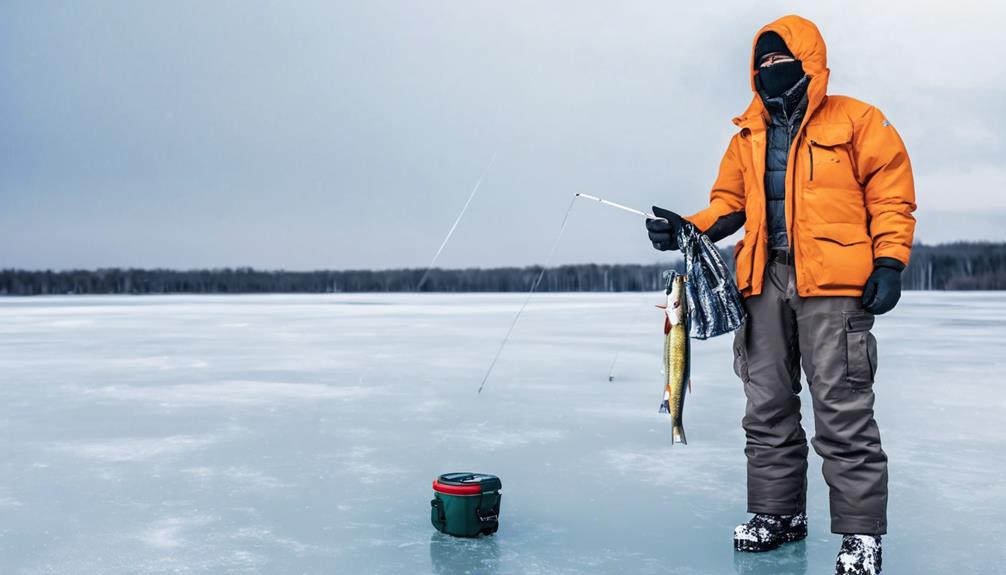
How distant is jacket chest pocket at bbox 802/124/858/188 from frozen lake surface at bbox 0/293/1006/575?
54.9 inches

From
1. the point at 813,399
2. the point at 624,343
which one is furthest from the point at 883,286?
the point at 624,343

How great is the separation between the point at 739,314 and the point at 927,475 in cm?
190

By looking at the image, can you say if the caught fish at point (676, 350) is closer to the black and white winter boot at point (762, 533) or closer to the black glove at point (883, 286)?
the black and white winter boot at point (762, 533)

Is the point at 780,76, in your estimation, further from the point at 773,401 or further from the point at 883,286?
the point at 773,401

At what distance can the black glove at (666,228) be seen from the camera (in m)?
3.55

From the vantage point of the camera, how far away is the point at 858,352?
3.13m

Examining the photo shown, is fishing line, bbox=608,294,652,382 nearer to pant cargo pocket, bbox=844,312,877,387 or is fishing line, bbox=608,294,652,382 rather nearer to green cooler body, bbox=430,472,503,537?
green cooler body, bbox=430,472,503,537

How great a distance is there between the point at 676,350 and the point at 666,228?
1.59 ft

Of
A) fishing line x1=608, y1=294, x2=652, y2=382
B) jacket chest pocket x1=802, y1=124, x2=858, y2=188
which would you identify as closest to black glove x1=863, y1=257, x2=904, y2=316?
jacket chest pocket x1=802, y1=124, x2=858, y2=188

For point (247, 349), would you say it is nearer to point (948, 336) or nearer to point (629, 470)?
point (629, 470)

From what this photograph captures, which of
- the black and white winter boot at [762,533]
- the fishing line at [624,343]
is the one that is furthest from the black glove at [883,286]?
the fishing line at [624,343]

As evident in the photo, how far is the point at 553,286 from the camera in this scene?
64562mm

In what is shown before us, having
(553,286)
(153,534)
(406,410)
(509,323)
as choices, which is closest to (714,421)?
(406,410)

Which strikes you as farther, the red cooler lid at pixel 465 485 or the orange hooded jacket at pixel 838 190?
the red cooler lid at pixel 465 485
